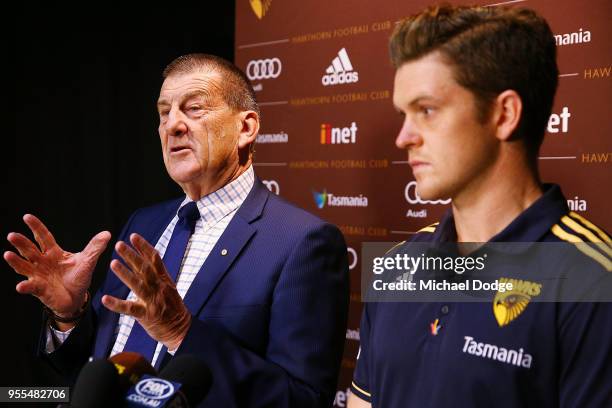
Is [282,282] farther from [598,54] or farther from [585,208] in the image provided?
[598,54]

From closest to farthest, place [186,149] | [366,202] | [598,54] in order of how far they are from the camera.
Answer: [598,54], [186,149], [366,202]

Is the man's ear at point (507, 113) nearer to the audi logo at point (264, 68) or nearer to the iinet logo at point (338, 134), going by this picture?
the iinet logo at point (338, 134)

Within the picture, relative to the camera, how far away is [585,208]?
2184mm

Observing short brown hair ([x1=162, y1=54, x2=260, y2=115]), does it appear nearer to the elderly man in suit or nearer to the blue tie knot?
the elderly man in suit

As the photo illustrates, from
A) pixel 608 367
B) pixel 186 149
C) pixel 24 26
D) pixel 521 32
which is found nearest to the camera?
pixel 608 367

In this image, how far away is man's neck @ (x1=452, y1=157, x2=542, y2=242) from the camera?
1.51 m

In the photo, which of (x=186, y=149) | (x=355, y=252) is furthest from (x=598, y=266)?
(x=355, y=252)

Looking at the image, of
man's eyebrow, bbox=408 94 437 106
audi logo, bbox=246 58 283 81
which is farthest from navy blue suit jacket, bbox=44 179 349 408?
audi logo, bbox=246 58 283 81

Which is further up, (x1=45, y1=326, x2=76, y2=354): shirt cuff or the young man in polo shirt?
the young man in polo shirt

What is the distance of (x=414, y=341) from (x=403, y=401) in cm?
13

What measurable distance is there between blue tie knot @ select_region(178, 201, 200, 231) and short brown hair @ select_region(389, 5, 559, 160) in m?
1.09

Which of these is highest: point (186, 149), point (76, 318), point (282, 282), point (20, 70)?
point (20, 70)

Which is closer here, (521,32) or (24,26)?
(521,32)

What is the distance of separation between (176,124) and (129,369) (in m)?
1.25
